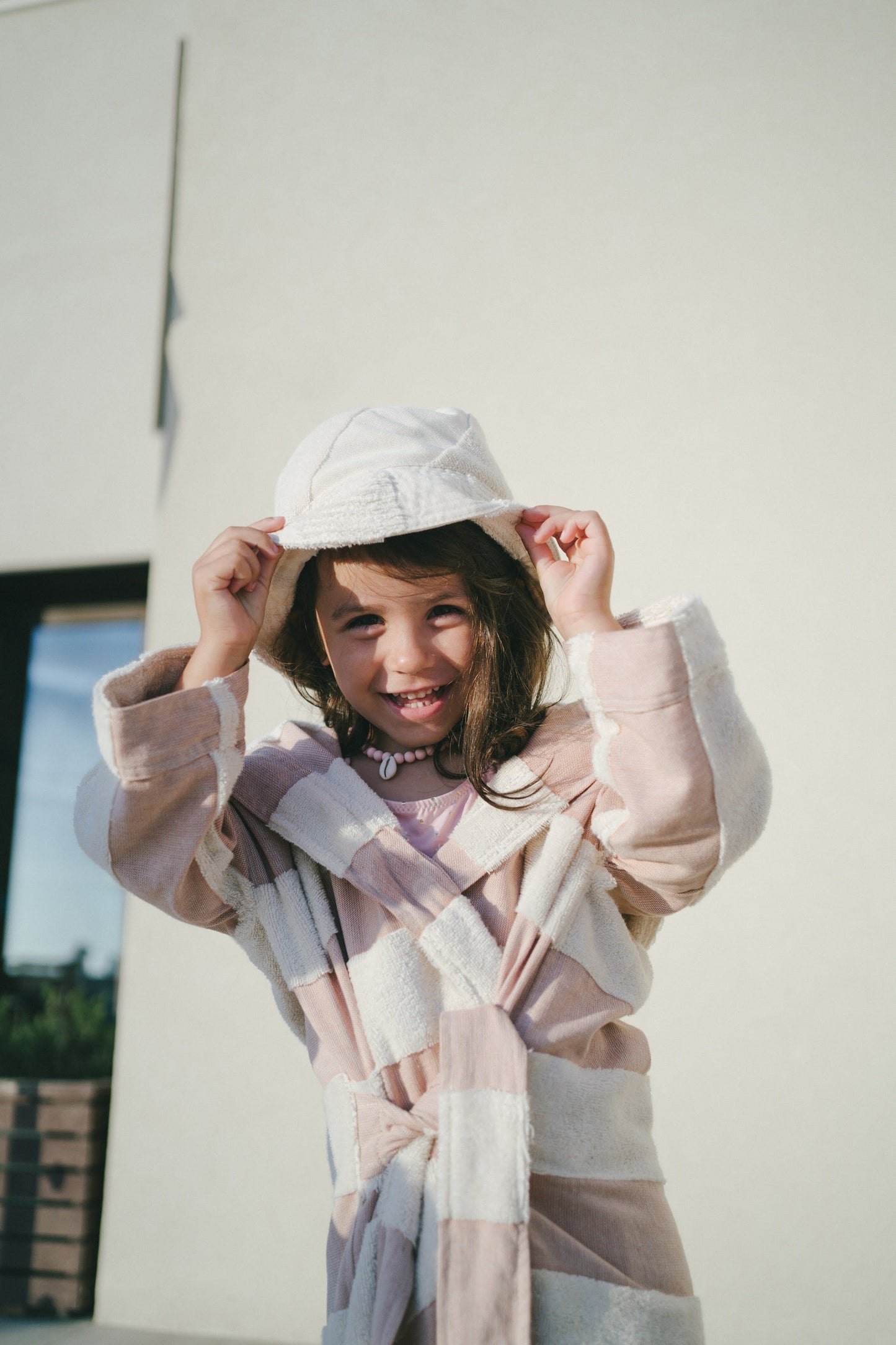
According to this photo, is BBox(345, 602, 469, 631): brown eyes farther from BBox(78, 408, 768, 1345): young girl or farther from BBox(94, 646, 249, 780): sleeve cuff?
BBox(94, 646, 249, 780): sleeve cuff

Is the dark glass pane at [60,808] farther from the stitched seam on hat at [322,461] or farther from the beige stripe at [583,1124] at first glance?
the beige stripe at [583,1124]

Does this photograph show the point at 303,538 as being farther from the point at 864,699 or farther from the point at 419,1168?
the point at 864,699

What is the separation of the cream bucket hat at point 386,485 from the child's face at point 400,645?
7 centimetres

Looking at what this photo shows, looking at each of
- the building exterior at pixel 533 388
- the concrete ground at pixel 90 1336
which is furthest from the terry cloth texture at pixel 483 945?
the concrete ground at pixel 90 1336

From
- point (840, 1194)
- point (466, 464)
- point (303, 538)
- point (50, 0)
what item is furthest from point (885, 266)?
point (50, 0)

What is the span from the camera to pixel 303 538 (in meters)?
1.34

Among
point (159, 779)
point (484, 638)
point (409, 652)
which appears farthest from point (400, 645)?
point (159, 779)

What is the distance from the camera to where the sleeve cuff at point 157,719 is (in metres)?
1.13

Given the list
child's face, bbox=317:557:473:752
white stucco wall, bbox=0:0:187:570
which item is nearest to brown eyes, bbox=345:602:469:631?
child's face, bbox=317:557:473:752

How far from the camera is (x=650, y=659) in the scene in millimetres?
1097

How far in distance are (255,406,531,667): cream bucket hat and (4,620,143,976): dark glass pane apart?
215cm

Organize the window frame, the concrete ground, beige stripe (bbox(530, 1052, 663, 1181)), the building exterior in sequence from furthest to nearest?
the window frame < the concrete ground < the building exterior < beige stripe (bbox(530, 1052, 663, 1181))

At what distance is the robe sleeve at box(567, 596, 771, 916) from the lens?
1.09 meters

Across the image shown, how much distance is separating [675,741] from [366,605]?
452 mm
